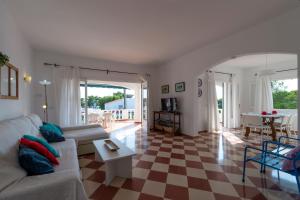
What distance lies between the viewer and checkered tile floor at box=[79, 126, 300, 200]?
1760mm

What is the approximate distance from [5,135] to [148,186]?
5.61ft

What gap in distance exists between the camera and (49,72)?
13.8 feet

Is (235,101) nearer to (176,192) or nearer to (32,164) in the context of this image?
(176,192)

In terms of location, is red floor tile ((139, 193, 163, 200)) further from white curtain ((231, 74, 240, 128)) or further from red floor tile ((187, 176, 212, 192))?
white curtain ((231, 74, 240, 128))

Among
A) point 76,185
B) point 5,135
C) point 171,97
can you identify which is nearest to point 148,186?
point 76,185

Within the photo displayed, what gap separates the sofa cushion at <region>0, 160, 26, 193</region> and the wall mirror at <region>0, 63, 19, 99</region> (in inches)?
49.3

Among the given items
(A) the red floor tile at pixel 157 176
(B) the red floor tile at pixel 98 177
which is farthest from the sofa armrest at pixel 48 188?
(A) the red floor tile at pixel 157 176

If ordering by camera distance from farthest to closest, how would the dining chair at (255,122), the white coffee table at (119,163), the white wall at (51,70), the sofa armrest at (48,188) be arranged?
the white wall at (51,70) < the dining chair at (255,122) < the white coffee table at (119,163) < the sofa armrest at (48,188)

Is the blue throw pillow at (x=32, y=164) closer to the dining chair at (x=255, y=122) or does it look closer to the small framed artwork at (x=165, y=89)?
the small framed artwork at (x=165, y=89)

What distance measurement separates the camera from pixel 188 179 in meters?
2.09

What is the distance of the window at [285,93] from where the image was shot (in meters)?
4.95

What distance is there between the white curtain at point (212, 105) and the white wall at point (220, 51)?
22 centimetres

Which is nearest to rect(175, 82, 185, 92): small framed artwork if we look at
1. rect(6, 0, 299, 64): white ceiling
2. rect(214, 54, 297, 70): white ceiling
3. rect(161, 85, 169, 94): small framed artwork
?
rect(161, 85, 169, 94): small framed artwork

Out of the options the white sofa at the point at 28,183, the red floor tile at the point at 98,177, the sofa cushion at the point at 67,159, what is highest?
the white sofa at the point at 28,183
